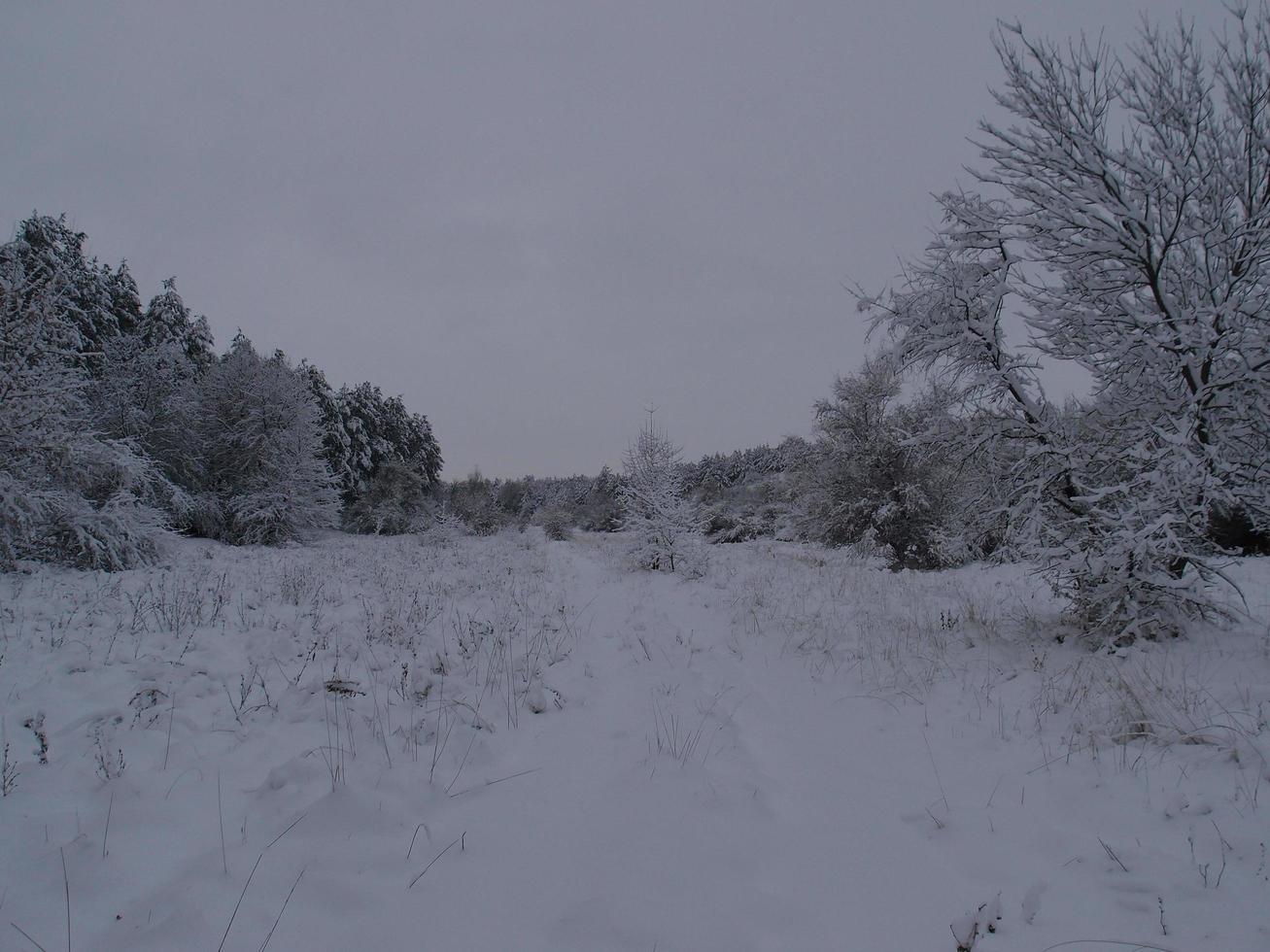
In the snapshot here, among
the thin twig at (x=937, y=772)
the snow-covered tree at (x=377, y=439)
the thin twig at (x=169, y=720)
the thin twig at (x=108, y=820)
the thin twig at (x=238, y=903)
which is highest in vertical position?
the snow-covered tree at (x=377, y=439)

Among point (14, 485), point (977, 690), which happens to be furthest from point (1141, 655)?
point (14, 485)

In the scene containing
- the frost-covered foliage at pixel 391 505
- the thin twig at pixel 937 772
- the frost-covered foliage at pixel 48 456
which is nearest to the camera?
the thin twig at pixel 937 772

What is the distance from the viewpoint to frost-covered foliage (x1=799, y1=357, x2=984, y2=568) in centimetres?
1656

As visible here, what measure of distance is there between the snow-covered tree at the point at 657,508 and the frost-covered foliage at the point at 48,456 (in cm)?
1206

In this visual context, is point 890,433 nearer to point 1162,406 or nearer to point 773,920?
point 1162,406

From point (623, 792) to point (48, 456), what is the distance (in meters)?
13.1

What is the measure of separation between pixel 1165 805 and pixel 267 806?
177 inches

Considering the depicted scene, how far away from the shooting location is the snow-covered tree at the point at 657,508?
1584cm

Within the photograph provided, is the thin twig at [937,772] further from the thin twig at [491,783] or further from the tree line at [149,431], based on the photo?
the tree line at [149,431]

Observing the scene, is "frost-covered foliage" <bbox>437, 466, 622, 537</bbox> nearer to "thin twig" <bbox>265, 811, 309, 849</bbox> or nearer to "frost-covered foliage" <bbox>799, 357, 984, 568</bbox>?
"frost-covered foliage" <bbox>799, 357, 984, 568</bbox>

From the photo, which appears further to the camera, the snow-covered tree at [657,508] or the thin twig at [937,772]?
the snow-covered tree at [657,508]

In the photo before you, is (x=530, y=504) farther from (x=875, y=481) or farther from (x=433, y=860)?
(x=433, y=860)

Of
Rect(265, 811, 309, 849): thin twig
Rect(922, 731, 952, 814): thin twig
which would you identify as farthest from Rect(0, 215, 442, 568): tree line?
Rect(922, 731, 952, 814): thin twig

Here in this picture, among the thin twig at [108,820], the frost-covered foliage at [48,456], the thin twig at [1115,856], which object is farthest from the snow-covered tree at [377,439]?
the thin twig at [1115,856]
